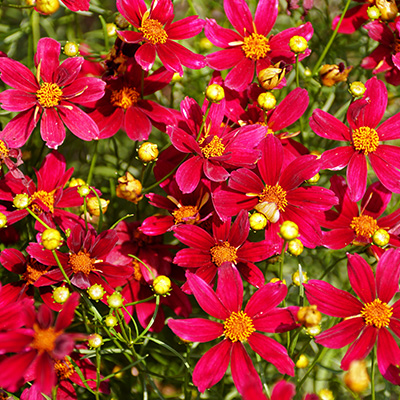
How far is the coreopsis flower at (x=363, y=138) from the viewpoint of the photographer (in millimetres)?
894

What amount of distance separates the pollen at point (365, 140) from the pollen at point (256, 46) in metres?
0.24

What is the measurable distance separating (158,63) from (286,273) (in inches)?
23.8

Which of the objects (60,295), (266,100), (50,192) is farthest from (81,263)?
(266,100)

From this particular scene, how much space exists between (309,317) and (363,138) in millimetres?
415

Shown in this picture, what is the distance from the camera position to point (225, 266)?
78 cm

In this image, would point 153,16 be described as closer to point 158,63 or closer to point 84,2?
point 84,2

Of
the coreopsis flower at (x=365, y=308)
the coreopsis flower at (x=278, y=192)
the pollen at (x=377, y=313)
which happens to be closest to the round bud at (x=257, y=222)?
the coreopsis flower at (x=278, y=192)

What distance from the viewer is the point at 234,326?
81cm

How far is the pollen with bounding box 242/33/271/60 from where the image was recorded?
3.25ft

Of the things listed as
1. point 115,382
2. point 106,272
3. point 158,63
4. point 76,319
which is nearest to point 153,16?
point 158,63

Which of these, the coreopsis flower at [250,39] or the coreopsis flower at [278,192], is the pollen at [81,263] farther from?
the coreopsis flower at [250,39]

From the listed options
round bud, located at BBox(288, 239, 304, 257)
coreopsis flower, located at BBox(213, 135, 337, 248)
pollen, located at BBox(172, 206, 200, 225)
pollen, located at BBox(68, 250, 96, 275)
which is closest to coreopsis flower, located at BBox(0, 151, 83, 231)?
pollen, located at BBox(68, 250, 96, 275)

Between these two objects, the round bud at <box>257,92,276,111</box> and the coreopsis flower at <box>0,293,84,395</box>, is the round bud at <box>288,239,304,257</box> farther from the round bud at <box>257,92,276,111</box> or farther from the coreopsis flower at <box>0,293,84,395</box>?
the coreopsis flower at <box>0,293,84,395</box>

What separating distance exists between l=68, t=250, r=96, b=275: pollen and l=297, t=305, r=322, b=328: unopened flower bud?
356 mm
